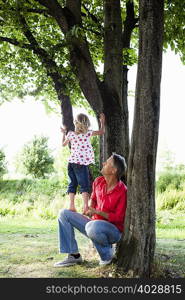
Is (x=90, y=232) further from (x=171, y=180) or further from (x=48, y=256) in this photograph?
(x=171, y=180)

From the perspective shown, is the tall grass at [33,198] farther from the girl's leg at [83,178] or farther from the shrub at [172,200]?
the girl's leg at [83,178]

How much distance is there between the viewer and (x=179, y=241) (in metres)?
8.20

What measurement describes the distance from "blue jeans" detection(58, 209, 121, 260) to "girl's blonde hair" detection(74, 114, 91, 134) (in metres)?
1.42

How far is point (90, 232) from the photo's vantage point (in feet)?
15.9

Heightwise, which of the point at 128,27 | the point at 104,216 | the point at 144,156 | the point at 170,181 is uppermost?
the point at 128,27

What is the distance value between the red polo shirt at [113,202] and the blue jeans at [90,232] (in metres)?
0.11

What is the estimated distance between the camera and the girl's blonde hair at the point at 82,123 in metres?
6.03

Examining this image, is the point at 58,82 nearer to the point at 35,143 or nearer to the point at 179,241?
the point at 179,241

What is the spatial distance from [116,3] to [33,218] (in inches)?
341

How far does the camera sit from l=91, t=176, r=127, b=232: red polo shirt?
494 centimetres

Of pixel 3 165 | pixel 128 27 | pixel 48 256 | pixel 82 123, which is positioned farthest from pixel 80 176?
pixel 3 165

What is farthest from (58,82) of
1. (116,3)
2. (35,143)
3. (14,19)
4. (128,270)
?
(35,143)

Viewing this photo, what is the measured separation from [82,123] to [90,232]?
1.85 meters

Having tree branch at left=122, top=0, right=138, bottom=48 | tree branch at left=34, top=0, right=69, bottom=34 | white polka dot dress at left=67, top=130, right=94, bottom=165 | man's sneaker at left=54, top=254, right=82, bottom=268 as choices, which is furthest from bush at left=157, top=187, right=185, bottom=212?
tree branch at left=34, top=0, right=69, bottom=34
